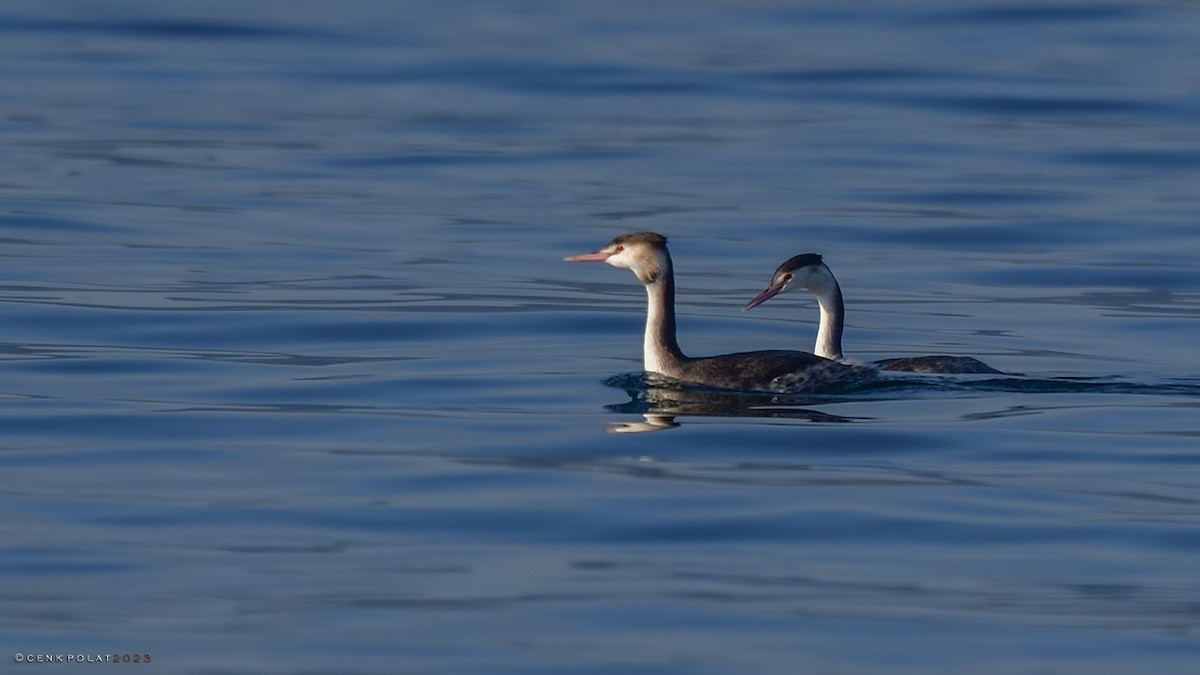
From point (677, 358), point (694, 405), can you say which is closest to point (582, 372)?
point (677, 358)


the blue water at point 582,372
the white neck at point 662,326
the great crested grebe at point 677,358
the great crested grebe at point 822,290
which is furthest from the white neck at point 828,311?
the white neck at point 662,326

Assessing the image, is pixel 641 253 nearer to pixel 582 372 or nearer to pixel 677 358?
pixel 677 358

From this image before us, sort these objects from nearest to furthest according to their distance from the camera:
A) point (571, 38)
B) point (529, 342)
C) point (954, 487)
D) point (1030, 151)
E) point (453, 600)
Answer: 1. point (453, 600)
2. point (954, 487)
3. point (529, 342)
4. point (1030, 151)
5. point (571, 38)

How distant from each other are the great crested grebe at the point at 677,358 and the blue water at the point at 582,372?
0.61 feet

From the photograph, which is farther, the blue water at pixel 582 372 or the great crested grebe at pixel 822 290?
the great crested grebe at pixel 822 290

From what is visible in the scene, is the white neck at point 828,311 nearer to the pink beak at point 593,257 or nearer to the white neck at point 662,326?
the white neck at point 662,326

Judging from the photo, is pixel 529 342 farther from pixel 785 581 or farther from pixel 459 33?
pixel 459 33

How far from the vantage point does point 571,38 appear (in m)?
48.5

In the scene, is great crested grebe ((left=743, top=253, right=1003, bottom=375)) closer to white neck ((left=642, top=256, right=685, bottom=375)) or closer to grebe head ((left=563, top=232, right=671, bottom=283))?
white neck ((left=642, top=256, right=685, bottom=375))

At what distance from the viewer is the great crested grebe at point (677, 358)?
1544 centimetres

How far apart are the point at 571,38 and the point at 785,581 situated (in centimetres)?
3877

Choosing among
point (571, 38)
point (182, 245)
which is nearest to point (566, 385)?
point (182, 245)

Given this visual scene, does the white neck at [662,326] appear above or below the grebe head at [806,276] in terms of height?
below

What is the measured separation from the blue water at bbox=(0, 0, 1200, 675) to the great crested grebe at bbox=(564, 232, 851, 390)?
0.18 metres
